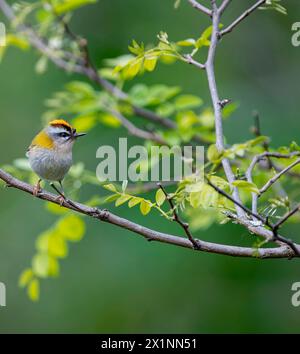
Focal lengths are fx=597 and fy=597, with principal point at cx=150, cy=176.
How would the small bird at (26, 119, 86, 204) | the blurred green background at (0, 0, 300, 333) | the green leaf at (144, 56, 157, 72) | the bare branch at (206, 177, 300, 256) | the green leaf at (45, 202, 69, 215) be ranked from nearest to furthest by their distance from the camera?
the bare branch at (206, 177, 300, 256), the green leaf at (144, 56, 157, 72), the small bird at (26, 119, 86, 204), the green leaf at (45, 202, 69, 215), the blurred green background at (0, 0, 300, 333)

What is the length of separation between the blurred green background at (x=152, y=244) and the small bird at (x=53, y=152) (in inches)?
74.6

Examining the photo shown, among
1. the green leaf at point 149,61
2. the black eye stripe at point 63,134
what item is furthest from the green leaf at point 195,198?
A: the black eye stripe at point 63,134

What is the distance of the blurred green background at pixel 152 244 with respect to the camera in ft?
18.6

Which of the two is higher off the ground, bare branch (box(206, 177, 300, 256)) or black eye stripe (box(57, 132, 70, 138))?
black eye stripe (box(57, 132, 70, 138))

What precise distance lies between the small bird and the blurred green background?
1.89 metres

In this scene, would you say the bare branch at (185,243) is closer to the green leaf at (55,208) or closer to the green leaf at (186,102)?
the green leaf at (55,208)

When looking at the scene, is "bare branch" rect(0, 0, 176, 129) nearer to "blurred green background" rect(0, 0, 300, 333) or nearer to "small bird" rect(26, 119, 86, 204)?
"small bird" rect(26, 119, 86, 204)

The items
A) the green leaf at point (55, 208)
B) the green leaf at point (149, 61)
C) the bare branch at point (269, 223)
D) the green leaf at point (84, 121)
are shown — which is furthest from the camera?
the green leaf at point (84, 121)

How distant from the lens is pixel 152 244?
568cm

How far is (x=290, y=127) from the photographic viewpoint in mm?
5418

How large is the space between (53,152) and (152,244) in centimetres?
272

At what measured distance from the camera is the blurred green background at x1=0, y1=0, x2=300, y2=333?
5680 millimetres

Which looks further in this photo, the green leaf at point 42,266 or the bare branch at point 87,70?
the bare branch at point 87,70

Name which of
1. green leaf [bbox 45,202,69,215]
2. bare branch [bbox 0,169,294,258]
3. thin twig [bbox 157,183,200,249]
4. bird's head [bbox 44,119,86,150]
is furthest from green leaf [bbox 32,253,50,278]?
thin twig [bbox 157,183,200,249]
